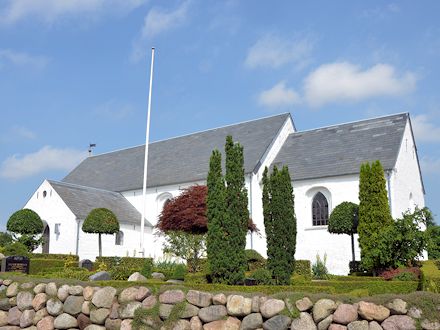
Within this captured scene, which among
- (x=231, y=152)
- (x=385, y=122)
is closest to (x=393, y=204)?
(x=385, y=122)

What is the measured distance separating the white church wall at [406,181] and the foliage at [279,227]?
11.5 metres

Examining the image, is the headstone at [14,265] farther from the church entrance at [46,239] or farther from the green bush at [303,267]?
the church entrance at [46,239]

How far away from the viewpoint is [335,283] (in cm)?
1260

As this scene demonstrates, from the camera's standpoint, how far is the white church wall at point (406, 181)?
22.9 m

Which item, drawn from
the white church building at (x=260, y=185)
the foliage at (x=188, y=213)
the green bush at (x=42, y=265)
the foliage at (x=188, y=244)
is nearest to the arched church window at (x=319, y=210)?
the white church building at (x=260, y=185)

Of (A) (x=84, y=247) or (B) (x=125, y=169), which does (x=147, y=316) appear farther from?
(B) (x=125, y=169)

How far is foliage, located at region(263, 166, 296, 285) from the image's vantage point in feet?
40.0

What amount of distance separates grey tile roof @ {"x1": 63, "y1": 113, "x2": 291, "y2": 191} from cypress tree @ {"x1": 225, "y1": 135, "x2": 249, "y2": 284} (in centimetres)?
1317

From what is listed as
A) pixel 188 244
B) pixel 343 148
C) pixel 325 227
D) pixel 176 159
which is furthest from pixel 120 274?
pixel 176 159

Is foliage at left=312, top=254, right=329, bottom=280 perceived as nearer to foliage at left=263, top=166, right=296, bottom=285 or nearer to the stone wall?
foliage at left=263, top=166, right=296, bottom=285

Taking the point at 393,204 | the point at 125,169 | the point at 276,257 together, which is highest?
the point at 125,169

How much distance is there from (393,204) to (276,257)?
12.3m

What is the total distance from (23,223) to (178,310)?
60.5ft

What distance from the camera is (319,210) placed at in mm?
24156
